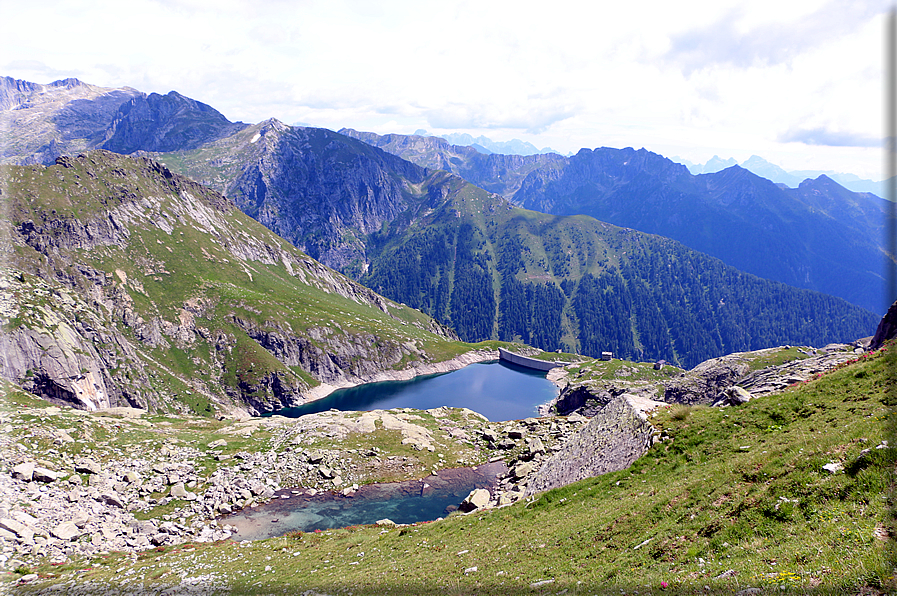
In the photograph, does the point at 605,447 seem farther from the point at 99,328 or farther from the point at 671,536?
the point at 99,328

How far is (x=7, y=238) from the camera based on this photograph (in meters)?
160

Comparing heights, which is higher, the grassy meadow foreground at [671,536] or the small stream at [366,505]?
the grassy meadow foreground at [671,536]

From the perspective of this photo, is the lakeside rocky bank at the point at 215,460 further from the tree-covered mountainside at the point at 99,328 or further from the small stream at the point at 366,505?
the tree-covered mountainside at the point at 99,328

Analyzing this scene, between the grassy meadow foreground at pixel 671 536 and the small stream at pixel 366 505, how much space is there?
45.8 ft

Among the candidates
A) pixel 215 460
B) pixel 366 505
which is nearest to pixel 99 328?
pixel 215 460

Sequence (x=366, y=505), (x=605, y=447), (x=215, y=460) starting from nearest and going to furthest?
(x=605, y=447) → (x=366, y=505) → (x=215, y=460)

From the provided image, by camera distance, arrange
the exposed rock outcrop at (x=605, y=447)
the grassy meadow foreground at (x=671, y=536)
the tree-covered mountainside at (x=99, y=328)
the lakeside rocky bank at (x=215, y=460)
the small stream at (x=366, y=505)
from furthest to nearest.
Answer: the tree-covered mountainside at (x=99, y=328)
the small stream at (x=366, y=505)
the lakeside rocky bank at (x=215, y=460)
the exposed rock outcrop at (x=605, y=447)
the grassy meadow foreground at (x=671, y=536)

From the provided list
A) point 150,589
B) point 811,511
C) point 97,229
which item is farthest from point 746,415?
point 97,229

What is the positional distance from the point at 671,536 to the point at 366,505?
50.9 meters

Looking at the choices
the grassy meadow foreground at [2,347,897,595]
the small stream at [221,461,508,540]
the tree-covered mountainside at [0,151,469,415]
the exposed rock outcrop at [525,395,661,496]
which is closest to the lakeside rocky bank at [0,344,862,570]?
the exposed rock outcrop at [525,395,661,496]

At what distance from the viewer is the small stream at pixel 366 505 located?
2116 inches

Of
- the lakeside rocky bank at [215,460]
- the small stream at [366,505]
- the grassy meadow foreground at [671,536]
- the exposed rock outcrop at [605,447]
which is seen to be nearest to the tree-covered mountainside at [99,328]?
the lakeside rocky bank at [215,460]

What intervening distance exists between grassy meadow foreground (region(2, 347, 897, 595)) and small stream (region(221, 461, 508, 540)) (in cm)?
1397

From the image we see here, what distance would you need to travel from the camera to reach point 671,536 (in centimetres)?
1850
